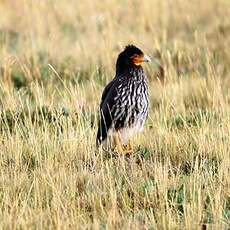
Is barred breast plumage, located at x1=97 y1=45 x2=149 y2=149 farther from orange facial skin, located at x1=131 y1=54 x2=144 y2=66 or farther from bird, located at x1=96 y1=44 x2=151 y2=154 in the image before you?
orange facial skin, located at x1=131 y1=54 x2=144 y2=66

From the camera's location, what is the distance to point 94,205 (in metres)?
5.77

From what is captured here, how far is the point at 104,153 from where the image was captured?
716cm

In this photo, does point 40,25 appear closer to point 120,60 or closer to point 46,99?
point 46,99

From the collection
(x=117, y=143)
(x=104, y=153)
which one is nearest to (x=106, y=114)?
(x=117, y=143)

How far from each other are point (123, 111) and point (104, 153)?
499mm

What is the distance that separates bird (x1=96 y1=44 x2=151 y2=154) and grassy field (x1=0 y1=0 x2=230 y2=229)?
16 cm

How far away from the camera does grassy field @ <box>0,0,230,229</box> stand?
18.4ft

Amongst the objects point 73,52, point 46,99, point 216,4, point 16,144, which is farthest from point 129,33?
point 16,144

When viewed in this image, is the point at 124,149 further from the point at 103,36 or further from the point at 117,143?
the point at 103,36

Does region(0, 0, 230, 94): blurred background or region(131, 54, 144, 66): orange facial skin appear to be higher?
region(0, 0, 230, 94): blurred background

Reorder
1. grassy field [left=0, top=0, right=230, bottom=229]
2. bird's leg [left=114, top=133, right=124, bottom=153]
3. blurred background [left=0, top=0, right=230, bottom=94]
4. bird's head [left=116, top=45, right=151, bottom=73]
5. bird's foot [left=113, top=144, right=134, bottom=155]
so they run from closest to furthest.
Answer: grassy field [left=0, top=0, right=230, bottom=229]
bird's foot [left=113, top=144, right=134, bottom=155]
bird's leg [left=114, top=133, right=124, bottom=153]
bird's head [left=116, top=45, right=151, bottom=73]
blurred background [left=0, top=0, right=230, bottom=94]

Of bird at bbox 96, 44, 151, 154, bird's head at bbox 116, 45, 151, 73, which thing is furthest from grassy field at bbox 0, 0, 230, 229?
bird's head at bbox 116, 45, 151, 73

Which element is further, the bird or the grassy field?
the bird

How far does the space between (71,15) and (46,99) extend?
5.44 metres
